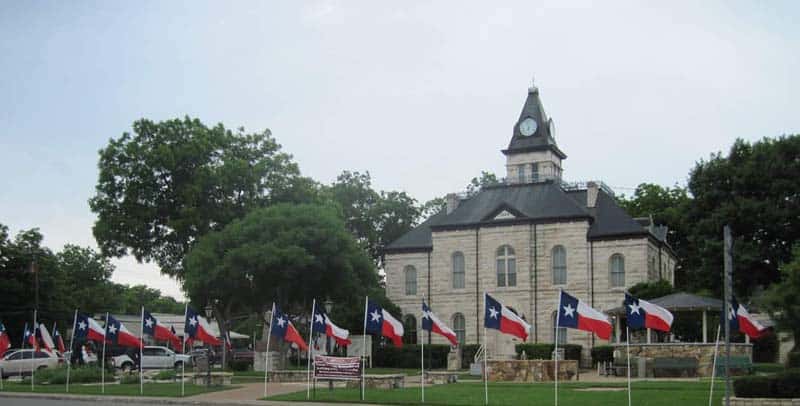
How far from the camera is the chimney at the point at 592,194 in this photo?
59.1 metres

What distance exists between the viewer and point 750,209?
51.6m

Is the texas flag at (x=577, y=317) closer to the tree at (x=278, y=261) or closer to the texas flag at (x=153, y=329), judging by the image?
the texas flag at (x=153, y=329)

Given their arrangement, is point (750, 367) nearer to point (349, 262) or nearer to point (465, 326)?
point (349, 262)

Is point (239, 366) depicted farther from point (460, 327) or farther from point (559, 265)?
point (559, 265)

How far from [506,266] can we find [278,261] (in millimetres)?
18595

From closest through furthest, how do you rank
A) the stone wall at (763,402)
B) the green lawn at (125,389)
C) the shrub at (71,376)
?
1. the stone wall at (763,402)
2. the green lawn at (125,389)
3. the shrub at (71,376)

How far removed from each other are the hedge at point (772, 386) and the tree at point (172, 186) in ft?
118

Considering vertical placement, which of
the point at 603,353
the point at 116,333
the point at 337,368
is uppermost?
the point at 116,333

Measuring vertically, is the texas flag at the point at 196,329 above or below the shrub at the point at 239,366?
above

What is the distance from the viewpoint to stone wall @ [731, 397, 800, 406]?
22312mm

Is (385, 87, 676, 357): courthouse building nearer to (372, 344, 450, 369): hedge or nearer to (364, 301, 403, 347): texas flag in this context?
(372, 344, 450, 369): hedge

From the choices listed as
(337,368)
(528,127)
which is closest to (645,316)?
(337,368)

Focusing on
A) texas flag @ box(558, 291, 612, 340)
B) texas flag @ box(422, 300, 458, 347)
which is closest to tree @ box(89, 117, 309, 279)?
texas flag @ box(422, 300, 458, 347)

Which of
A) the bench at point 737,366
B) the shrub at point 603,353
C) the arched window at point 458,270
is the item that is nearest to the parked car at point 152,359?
the arched window at point 458,270
